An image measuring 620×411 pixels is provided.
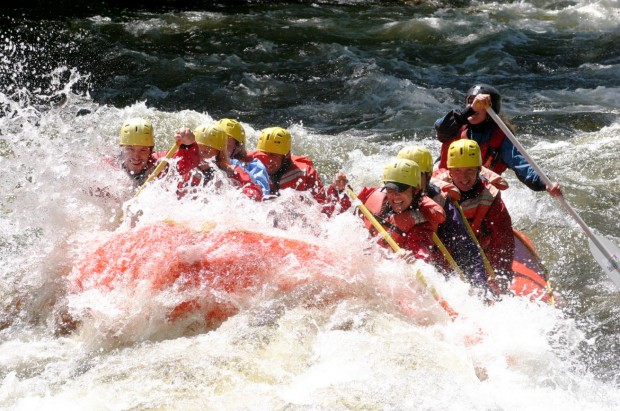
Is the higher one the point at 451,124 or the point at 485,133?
the point at 451,124

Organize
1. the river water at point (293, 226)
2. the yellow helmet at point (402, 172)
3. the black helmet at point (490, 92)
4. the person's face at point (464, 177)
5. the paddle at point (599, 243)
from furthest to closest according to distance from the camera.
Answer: the black helmet at point (490, 92)
the paddle at point (599, 243)
the person's face at point (464, 177)
the yellow helmet at point (402, 172)
the river water at point (293, 226)

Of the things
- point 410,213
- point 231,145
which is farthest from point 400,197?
point 231,145

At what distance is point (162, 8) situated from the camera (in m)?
15.9

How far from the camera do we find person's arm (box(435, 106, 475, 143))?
6844 mm

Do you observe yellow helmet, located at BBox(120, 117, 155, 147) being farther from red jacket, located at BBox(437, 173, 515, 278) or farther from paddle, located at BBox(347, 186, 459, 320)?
red jacket, located at BBox(437, 173, 515, 278)

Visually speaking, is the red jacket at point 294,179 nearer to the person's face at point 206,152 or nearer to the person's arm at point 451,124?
the person's face at point 206,152

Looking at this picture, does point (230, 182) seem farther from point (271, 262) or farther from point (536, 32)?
point (536, 32)

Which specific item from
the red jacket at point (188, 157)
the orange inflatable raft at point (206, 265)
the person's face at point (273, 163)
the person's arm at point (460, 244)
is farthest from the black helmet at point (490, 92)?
the red jacket at point (188, 157)

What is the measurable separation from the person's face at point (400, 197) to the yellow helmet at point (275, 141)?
1623mm

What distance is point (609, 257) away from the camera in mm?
6566

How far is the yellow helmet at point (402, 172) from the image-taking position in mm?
5609

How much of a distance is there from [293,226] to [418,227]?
0.99m

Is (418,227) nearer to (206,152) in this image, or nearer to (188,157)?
(206,152)

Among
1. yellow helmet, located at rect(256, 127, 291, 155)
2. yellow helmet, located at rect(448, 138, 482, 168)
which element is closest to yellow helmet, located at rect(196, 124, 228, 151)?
yellow helmet, located at rect(256, 127, 291, 155)
